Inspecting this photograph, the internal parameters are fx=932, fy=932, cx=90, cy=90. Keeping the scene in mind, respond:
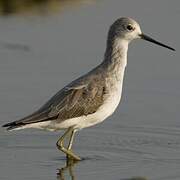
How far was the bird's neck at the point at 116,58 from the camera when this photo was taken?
12383 millimetres

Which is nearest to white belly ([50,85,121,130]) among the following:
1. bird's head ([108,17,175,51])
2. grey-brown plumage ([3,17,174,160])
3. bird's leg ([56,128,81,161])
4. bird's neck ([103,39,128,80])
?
grey-brown plumage ([3,17,174,160])

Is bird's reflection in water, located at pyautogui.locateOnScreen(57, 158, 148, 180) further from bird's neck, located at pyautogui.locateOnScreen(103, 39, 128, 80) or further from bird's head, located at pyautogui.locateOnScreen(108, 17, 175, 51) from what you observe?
bird's head, located at pyautogui.locateOnScreen(108, 17, 175, 51)

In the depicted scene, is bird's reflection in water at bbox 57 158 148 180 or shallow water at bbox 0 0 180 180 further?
shallow water at bbox 0 0 180 180

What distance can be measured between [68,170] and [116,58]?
1.65 meters

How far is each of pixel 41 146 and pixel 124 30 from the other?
196cm

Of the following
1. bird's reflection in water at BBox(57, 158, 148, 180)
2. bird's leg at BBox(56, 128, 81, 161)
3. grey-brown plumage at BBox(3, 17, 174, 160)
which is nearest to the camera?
bird's reflection in water at BBox(57, 158, 148, 180)

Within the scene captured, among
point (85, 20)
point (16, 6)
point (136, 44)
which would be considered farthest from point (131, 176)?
point (16, 6)

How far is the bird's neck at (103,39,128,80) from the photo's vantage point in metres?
12.4

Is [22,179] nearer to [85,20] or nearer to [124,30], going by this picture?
[124,30]

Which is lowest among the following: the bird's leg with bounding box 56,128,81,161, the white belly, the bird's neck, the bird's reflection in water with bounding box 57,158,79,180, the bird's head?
the bird's reflection in water with bounding box 57,158,79,180

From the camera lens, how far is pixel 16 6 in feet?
63.4

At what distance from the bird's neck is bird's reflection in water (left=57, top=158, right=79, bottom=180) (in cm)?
128

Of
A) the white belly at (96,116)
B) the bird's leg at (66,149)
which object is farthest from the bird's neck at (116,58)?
the bird's leg at (66,149)

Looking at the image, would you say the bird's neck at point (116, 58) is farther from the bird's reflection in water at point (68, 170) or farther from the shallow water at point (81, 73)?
the bird's reflection in water at point (68, 170)
